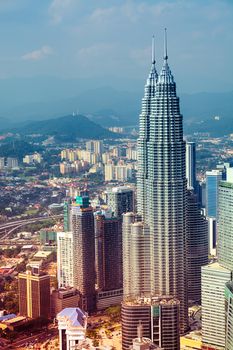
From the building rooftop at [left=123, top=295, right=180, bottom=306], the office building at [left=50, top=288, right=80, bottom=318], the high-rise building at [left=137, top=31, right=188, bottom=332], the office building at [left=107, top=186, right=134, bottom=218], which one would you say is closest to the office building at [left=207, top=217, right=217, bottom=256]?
the office building at [left=107, top=186, right=134, bottom=218]

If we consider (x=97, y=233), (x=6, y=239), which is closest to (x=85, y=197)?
(x=97, y=233)

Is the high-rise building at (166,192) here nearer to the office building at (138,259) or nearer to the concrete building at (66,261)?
the office building at (138,259)

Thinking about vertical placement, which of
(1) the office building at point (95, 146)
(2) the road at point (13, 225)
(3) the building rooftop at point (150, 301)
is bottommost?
(3) the building rooftop at point (150, 301)

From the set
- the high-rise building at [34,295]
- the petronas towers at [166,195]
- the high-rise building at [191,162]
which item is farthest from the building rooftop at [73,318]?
the high-rise building at [191,162]

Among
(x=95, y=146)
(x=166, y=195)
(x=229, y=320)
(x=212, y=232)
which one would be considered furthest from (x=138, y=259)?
(x=95, y=146)

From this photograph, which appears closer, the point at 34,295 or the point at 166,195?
the point at 166,195

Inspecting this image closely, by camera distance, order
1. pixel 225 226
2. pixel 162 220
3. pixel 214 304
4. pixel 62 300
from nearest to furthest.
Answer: pixel 214 304, pixel 225 226, pixel 162 220, pixel 62 300

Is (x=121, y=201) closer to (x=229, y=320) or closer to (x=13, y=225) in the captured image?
(x=229, y=320)
